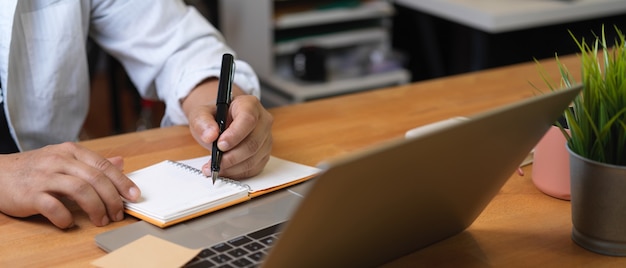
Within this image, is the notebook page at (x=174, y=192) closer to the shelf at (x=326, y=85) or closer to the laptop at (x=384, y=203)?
the laptop at (x=384, y=203)

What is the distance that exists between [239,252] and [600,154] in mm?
367

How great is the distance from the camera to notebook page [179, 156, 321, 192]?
3.10ft

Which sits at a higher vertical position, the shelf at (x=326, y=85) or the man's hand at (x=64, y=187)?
the man's hand at (x=64, y=187)

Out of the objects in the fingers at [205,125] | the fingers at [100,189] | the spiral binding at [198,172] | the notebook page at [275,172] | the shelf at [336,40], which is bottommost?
the shelf at [336,40]

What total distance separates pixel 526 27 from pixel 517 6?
2.6 inches

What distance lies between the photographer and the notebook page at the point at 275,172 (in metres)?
0.95

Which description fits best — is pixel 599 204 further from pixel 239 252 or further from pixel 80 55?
pixel 80 55

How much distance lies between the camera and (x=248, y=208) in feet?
2.91

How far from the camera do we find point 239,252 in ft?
2.53

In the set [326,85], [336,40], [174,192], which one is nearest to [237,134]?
[174,192]

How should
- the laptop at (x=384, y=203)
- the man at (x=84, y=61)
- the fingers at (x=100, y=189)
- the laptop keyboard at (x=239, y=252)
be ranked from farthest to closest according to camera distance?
the man at (x=84, y=61), the fingers at (x=100, y=189), the laptop keyboard at (x=239, y=252), the laptop at (x=384, y=203)

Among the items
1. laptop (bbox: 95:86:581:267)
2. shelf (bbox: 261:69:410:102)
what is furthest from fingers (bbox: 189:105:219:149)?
shelf (bbox: 261:69:410:102)

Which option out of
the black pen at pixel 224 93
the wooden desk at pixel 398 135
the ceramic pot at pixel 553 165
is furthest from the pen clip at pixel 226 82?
the ceramic pot at pixel 553 165

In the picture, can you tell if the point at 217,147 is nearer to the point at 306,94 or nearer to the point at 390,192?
the point at 390,192
